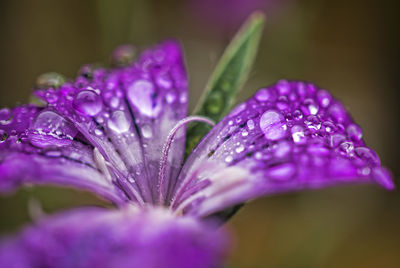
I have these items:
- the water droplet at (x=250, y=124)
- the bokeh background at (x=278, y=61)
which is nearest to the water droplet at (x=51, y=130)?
the water droplet at (x=250, y=124)

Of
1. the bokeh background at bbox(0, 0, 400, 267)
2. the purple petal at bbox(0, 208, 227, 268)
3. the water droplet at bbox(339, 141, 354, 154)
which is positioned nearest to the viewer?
the purple petal at bbox(0, 208, 227, 268)

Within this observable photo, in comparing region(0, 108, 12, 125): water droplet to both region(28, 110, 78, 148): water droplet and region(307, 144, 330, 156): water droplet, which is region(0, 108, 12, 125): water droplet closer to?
region(28, 110, 78, 148): water droplet

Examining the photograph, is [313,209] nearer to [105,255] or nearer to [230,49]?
[230,49]

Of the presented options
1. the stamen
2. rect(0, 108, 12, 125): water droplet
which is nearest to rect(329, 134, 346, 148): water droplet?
the stamen

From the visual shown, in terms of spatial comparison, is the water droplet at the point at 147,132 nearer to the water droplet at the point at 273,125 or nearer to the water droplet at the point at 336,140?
the water droplet at the point at 273,125

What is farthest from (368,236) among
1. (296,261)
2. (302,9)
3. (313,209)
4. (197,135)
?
(197,135)

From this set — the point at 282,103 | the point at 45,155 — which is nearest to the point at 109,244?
the point at 45,155
